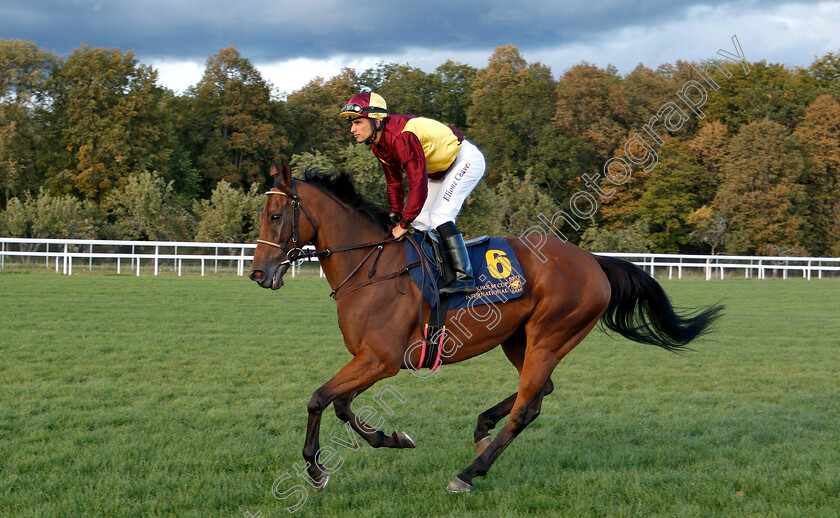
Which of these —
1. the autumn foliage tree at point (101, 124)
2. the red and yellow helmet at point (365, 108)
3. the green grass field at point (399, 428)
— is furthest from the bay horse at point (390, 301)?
the autumn foliage tree at point (101, 124)

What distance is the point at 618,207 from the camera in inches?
1309

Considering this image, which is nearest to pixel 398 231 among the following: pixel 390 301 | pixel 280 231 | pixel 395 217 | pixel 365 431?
pixel 395 217

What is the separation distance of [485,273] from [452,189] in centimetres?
67

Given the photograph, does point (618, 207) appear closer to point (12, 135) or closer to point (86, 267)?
point (86, 267)

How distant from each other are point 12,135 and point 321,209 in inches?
1335

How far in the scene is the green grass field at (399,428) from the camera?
4281mm

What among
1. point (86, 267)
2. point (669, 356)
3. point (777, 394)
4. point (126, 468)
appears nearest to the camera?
point (126, 468)

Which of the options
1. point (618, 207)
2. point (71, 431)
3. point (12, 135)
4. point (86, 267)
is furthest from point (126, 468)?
point (12, 135)

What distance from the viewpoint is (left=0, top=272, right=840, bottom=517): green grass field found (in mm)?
4281

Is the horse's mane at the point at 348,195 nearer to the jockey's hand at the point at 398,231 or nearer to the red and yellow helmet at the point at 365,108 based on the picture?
the jockey's hand at the point at 398,231

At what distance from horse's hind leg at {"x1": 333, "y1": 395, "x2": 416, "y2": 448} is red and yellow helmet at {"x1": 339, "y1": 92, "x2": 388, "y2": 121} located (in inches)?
73.7

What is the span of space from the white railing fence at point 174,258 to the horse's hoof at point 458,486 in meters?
18.3

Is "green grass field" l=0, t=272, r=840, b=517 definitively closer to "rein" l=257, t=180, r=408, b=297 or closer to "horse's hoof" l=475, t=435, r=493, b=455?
"horse's hoof" l=475, t=435, r=493, b=455

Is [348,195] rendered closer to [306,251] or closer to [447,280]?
[306,251]
